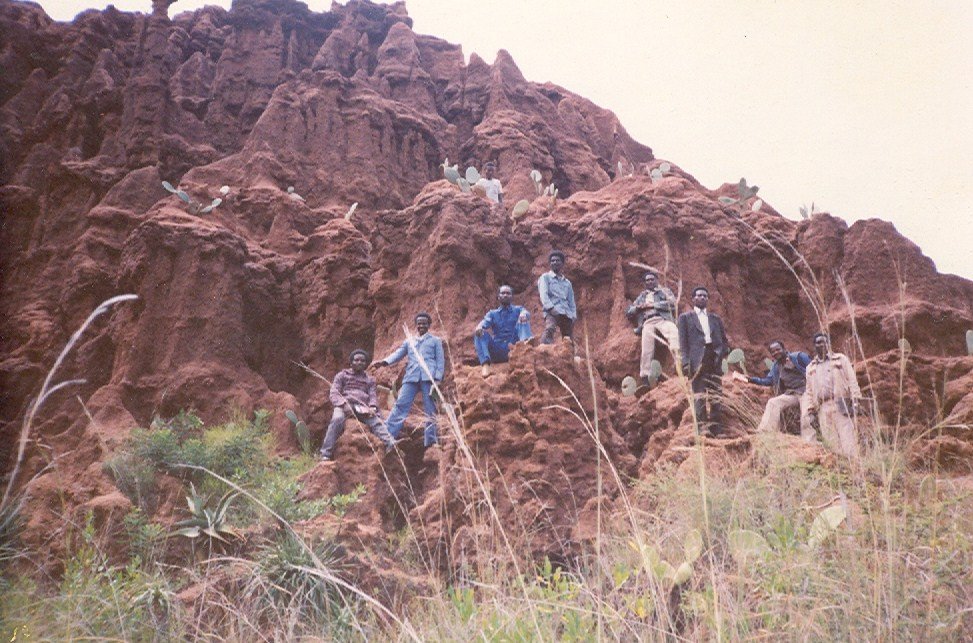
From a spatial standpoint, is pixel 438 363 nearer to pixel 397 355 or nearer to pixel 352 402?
pixel 397 355

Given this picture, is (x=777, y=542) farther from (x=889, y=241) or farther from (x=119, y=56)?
(x=119, y=56)

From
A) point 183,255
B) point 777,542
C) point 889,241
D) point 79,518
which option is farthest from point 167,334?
point 889,241

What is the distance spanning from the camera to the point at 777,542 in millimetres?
2732

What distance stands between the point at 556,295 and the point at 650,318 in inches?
68.1

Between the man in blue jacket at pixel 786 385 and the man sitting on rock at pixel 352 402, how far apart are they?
4482mm

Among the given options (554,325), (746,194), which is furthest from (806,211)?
(554,325)

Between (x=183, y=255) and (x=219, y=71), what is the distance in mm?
13928

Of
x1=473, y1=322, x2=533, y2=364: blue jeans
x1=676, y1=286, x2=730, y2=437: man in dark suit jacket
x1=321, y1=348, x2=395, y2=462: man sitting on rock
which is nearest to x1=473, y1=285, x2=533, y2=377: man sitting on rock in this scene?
x1=473, y1=322, x2=533, y2=364: blue jeans

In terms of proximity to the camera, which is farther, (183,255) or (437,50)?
(437,50)

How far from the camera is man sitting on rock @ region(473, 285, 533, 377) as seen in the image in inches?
309

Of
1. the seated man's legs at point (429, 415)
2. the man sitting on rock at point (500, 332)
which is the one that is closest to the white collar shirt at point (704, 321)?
the man sitting on rock at point (500, 332)

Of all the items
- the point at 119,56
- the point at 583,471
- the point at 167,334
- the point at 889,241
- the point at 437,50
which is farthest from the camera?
the point at 437,50

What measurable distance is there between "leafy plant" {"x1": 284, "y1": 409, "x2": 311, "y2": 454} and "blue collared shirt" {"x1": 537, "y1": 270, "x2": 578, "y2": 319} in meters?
4.82

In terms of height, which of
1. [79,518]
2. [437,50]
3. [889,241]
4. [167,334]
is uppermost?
[437,50]
